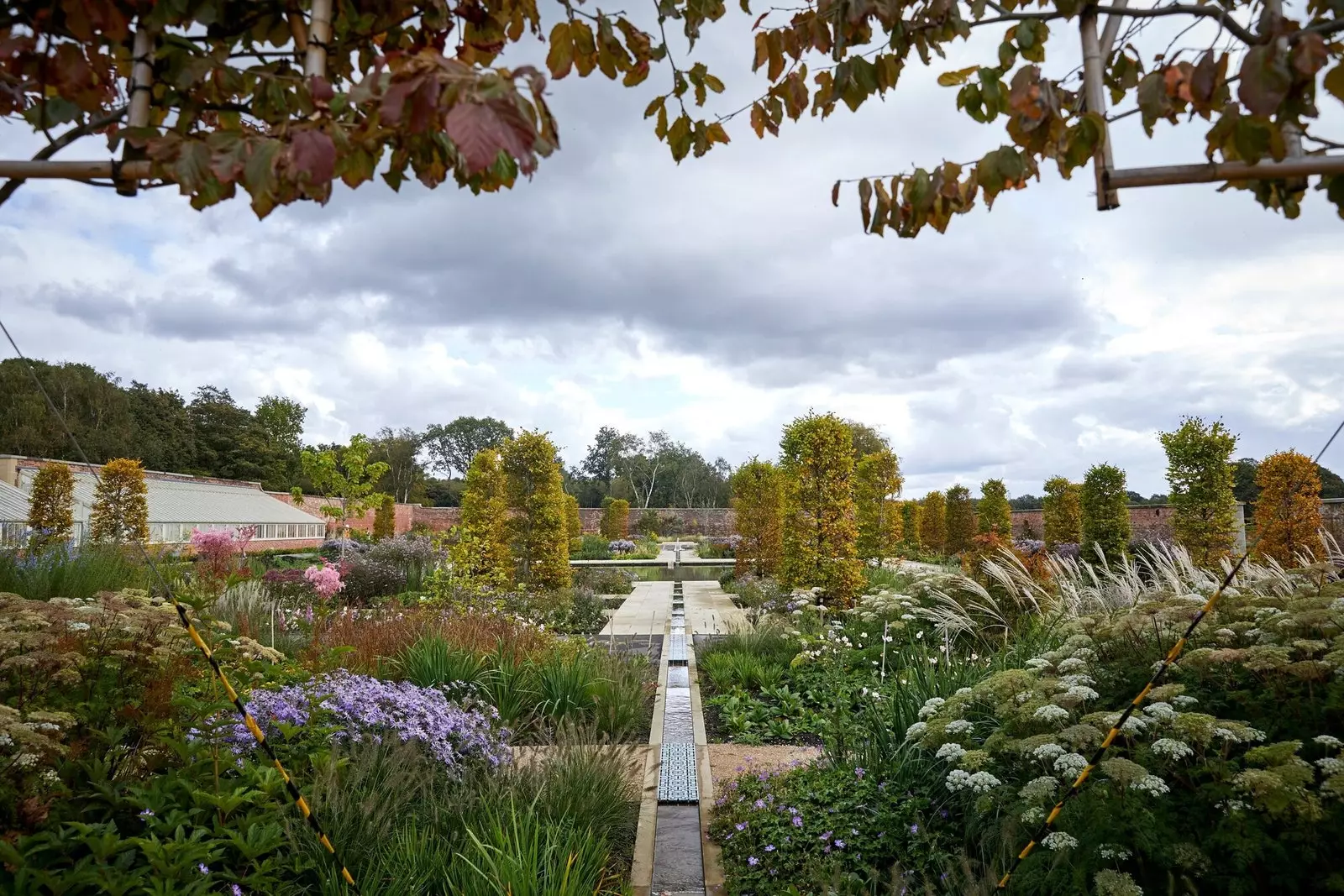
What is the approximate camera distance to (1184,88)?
188cm

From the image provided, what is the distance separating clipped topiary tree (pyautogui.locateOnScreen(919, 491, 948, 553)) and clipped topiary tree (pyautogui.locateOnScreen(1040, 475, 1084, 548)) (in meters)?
4.06

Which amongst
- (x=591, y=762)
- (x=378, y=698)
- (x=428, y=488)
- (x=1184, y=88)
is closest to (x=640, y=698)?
(x=591, y=762)

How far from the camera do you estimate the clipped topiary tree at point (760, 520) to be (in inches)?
576

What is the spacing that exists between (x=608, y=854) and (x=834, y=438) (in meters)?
8.64

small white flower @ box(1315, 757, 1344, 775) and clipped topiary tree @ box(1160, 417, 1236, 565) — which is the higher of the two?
clipped topiary tree @ box(1160, 417, 1236, 565)

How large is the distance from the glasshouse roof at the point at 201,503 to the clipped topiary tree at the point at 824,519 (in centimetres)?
1478

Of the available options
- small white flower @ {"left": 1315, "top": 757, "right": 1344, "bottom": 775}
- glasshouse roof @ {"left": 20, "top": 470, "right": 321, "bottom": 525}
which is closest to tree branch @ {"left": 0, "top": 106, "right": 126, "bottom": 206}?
small white flower @ {"left": 1315, "top": 757, "right": 1344, "bottom": 775}

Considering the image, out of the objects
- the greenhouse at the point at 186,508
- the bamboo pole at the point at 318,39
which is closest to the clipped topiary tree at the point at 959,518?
the greenhouse at the point at 186,508

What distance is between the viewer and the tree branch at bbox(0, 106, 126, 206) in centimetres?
146

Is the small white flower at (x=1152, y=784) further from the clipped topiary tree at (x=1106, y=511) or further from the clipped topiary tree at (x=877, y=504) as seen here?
the clipped topiary tree at (x=877, y=504)

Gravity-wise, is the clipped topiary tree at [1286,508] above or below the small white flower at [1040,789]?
above

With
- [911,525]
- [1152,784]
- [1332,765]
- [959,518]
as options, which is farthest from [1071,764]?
[911,525]

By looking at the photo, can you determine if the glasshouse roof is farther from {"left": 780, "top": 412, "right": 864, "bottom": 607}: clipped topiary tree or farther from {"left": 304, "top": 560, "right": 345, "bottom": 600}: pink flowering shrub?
{"left": 780, "top": 412, "right": 864, "bottom": 607}: clipped topiary tree

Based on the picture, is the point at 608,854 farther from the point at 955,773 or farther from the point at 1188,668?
the point at 1188,668
